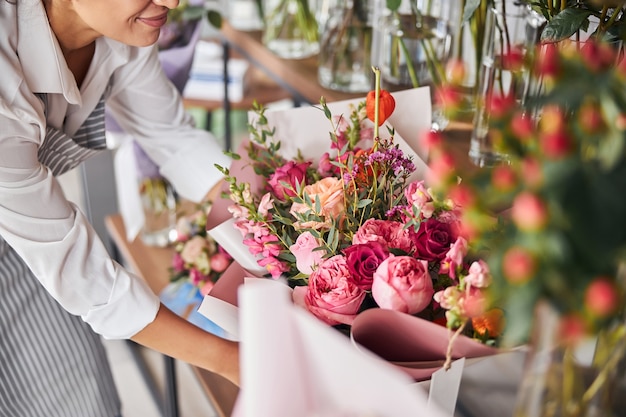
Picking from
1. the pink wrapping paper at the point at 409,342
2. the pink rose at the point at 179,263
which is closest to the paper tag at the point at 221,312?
the pink wrapping paper at the point at 409,342

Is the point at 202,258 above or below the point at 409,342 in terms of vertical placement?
below

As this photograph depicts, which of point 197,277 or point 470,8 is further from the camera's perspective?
point 197,277

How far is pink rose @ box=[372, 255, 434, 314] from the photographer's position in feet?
2.42

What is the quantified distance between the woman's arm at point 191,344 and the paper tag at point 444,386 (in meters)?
0.36

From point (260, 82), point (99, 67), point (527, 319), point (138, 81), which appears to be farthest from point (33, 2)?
point (260, 82)

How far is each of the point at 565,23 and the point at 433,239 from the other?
0.33 m

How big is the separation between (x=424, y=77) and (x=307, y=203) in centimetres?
70

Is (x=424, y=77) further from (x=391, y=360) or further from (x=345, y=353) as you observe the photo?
(x=345, y=353)

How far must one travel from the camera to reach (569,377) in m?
0.52

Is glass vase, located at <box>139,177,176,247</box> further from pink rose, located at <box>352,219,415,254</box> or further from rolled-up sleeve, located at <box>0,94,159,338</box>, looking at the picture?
pink rose, located at <box>352,219,415,254</box>

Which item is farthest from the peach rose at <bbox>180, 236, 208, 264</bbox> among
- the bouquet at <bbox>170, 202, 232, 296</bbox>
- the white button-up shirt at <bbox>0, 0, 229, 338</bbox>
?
the white button-up shirt at <bbox>0, 0, 229, 338</bbox>

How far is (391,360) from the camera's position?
793mm

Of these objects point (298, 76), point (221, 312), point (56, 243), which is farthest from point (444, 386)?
point (298, 76)

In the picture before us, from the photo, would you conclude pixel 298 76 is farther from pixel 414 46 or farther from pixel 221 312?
pixel 221 312
